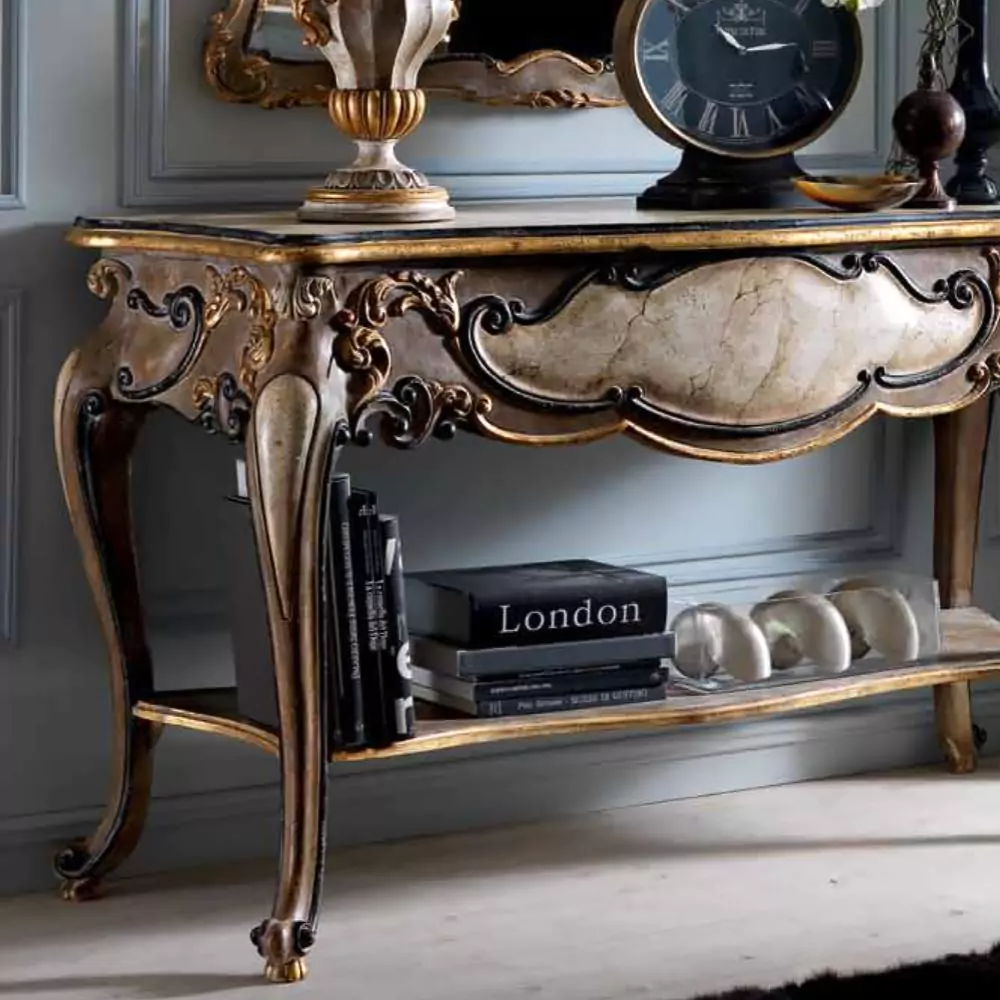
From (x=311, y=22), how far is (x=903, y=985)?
1274 mm

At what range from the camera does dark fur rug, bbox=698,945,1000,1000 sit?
225cm

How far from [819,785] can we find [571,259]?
3.86 ft

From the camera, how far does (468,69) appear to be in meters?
2.84

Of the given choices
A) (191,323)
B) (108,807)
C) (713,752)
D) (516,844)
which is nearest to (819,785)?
(713,752)

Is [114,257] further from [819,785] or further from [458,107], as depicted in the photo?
[819,785]

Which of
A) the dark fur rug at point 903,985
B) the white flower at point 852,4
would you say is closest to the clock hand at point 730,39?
the white flower at point 852,4

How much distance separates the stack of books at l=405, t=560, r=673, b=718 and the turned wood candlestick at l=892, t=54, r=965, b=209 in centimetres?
62

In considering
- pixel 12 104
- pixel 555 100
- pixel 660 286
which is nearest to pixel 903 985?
pixel 660 286

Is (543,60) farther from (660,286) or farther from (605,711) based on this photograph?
(605,711)

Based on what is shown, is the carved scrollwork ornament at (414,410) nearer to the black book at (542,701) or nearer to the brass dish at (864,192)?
the black book at (542,701)

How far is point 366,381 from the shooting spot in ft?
7.52

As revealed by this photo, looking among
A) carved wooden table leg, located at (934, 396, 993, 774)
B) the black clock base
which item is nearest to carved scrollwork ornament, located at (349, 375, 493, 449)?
the black clock base

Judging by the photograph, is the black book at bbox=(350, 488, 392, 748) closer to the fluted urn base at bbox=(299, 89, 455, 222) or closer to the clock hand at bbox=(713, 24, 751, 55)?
the fluted urn base at bbox=(299, 89, 455, 222)

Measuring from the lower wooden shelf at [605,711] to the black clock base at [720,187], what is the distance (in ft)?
2.04
